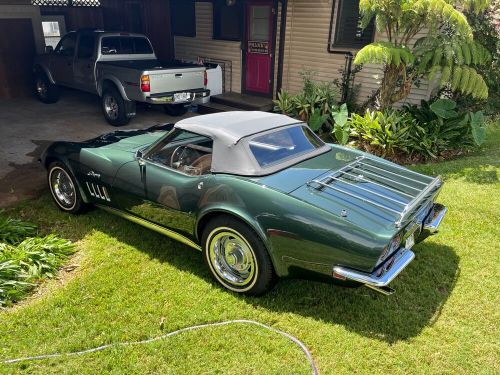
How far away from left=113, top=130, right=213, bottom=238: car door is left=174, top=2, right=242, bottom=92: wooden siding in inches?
308

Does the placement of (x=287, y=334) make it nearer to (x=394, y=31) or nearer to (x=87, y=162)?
(x=87, y=162)

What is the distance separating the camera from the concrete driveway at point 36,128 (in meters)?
6.45

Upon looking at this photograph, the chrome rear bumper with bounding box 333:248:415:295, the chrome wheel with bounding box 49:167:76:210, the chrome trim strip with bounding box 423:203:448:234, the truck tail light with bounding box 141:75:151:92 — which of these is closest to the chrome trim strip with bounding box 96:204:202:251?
the chrome wheel with bounding box 49:167:76:210

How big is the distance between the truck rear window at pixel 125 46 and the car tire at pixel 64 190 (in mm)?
5291

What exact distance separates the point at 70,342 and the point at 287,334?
1.80m

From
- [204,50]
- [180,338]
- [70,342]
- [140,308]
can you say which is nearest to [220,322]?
[180,338]

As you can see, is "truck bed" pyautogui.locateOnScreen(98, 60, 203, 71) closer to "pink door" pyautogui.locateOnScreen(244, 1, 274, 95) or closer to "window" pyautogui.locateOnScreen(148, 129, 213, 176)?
"pink door" pyautogui.locateOnScreen(244, 1, 274, 95)

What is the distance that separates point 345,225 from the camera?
3.27 meters

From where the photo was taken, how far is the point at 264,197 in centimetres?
359

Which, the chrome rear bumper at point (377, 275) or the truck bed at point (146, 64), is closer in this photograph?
the chrome rear bumper at point (377, 275)

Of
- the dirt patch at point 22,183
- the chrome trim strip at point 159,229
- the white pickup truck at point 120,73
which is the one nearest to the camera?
the chrome trim strip at point 159,229

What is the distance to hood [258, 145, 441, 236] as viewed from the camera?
11.1ft

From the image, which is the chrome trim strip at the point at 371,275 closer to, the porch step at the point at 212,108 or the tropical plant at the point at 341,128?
the tropical plant at the point at 341,128

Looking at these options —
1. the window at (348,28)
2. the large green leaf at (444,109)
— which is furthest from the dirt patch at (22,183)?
the window at (348,28)
